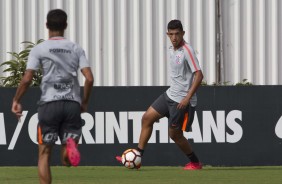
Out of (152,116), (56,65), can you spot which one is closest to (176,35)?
(152,116)

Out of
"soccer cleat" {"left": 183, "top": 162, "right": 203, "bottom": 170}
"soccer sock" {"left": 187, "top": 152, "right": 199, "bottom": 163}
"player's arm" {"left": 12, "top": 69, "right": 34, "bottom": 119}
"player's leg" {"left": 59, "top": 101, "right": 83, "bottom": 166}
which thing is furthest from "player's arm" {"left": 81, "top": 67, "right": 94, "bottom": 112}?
"soccer cleat" {"left": 183, "top": 162, "right": 203, "bottom": 170}

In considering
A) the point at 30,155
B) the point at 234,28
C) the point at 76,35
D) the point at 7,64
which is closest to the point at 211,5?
the point at 234,28

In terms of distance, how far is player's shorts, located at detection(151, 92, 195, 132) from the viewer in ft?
43.4

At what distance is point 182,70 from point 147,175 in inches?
55.0

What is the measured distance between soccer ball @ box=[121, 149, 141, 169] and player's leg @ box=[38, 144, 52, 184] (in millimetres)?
4221

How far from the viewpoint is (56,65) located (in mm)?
9133

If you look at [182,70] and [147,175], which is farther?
[182,70]

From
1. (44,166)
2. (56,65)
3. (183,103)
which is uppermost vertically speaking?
(56,65)

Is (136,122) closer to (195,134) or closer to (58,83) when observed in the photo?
(195,134)

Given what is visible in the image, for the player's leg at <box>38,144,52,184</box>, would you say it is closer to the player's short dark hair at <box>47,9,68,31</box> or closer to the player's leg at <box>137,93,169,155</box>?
the player's short dark hair at <box>47,9,68,31</box>

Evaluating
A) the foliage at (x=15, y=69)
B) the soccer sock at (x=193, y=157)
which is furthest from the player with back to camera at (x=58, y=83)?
the foliage at (x=15, y=69)

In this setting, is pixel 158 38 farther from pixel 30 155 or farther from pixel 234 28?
pixel 30 155

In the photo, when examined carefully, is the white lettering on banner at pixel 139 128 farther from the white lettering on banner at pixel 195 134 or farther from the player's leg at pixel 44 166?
the player's leg at pixel 44 166

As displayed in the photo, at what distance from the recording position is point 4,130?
48.0ft
